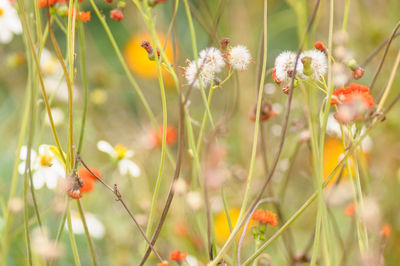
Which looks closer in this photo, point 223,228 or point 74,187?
point 74,187

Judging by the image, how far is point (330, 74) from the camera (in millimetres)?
311

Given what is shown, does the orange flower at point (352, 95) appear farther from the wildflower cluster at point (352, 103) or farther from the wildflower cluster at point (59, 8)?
the wildflower cluster at point (59, 8)

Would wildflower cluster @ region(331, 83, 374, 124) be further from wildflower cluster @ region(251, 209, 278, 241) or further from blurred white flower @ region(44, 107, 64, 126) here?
blurred white flower @ region(44, 107, 64, 126)


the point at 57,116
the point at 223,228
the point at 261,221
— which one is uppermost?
the point at 57,116

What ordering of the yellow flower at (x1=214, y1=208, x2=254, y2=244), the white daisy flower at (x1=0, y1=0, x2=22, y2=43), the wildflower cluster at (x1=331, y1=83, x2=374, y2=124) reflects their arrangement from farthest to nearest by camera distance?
the yellow flower at (x1=214, y1=208, x2=254, y2=244)
the white daisy flower at (x1=0, y1=0, x2=22, y2=43)
the wildflower cluster at (x1=331, y1=83, x2=374, y2=124)

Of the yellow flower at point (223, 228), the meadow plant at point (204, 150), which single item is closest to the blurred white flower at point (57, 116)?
the meadow plant at point (204, 150)

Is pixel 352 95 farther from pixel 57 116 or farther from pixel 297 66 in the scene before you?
pixel 57 116

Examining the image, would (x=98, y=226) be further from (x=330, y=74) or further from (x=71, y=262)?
(x=330, y=74)

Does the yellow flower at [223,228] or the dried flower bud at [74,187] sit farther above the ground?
the yellow flower at [223,228]

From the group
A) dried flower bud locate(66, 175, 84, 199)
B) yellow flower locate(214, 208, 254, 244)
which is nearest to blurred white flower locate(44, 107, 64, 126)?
yellow flower locate(214, 208, 254, 244)

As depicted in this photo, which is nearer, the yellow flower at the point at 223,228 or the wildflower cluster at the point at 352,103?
the wildflower cluster at the point at 352,103

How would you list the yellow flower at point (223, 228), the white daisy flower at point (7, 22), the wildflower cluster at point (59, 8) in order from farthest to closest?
the yellow flower at point (223, 228), the white daisy flower at point (7, 22), the wildflower cluster at point (59, 8)

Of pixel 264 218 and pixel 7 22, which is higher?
pixel 7 22

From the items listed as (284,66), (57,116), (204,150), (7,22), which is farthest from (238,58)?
(57,116)
